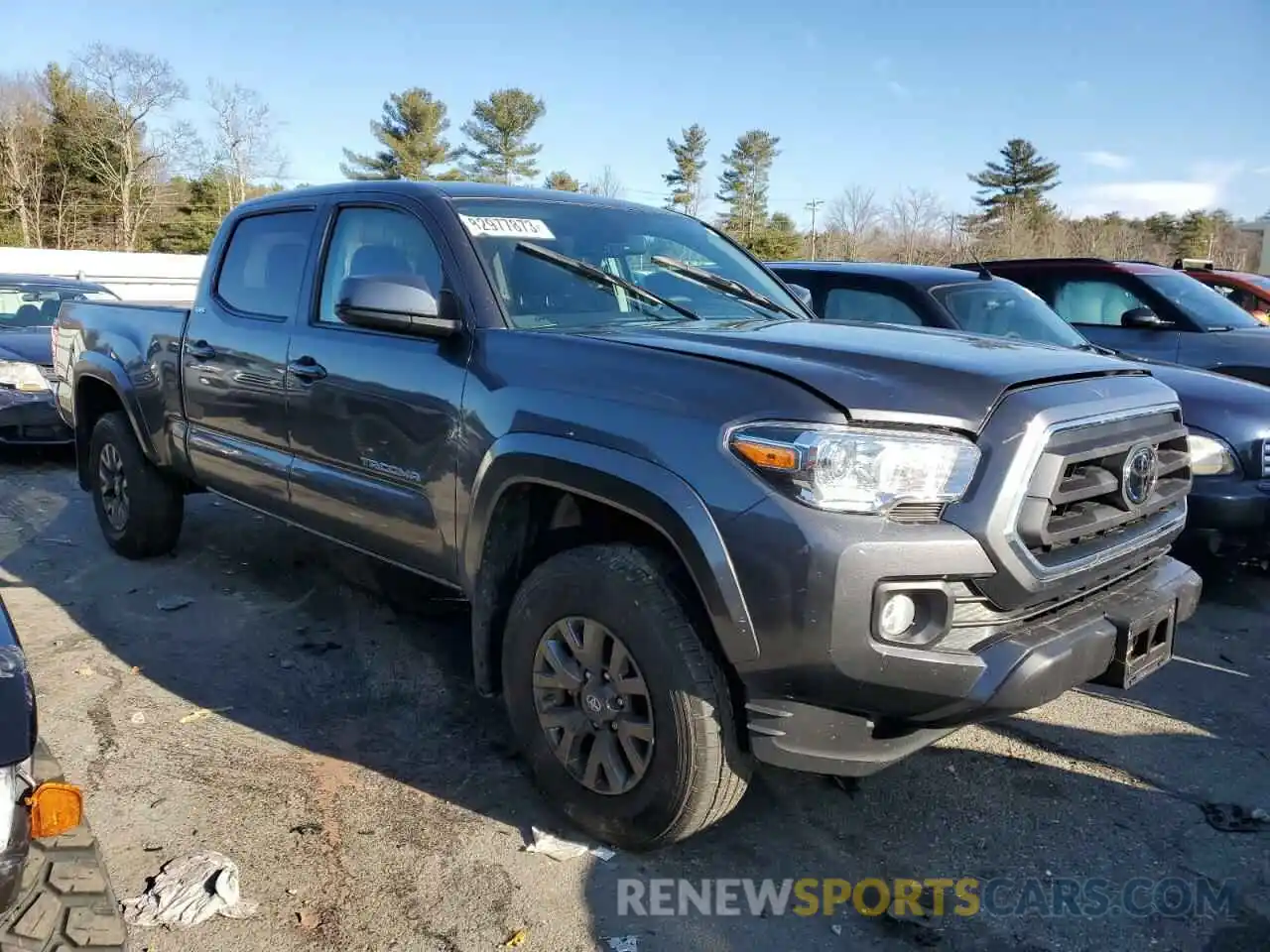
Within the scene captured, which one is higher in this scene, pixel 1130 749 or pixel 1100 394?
pixel 1100 394

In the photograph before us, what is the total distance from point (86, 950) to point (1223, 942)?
8.62ft

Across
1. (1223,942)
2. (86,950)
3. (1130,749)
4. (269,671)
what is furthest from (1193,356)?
(86,950)

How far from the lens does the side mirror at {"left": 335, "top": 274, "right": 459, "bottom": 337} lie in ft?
10.3

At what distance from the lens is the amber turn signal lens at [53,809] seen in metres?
1.87

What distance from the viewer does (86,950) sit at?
6.22 feet

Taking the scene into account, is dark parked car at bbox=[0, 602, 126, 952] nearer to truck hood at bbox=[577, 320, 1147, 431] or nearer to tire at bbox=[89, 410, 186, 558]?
truck hood at bbox=[577, 320, 1147, 431]

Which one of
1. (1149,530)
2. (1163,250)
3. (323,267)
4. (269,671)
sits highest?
(1163,250)

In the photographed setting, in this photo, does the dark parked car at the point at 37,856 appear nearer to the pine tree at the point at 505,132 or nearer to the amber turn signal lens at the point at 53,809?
the amber turn signal lens at the point at 53,809

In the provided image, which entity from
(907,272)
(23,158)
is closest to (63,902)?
(907,272)

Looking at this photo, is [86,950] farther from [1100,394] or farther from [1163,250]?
[1163,250]

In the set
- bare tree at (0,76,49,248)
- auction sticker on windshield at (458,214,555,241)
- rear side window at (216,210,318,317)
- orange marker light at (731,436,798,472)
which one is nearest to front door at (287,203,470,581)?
auction sticker on windshield at (458,214,555,241)

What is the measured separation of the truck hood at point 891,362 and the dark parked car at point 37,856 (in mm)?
1723

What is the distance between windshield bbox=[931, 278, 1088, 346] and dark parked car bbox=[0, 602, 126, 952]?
208 inches

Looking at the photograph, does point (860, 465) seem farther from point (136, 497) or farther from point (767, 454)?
point (136, 497)
